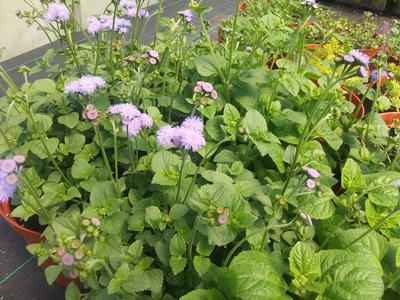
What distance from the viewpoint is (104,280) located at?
105cm

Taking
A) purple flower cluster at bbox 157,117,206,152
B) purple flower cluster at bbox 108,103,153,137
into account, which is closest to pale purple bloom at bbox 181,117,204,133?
purple flower cluster at bbox 157,117,206,152

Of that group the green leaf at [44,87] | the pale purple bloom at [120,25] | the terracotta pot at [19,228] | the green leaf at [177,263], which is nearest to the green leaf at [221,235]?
the green leaf at [177,263]

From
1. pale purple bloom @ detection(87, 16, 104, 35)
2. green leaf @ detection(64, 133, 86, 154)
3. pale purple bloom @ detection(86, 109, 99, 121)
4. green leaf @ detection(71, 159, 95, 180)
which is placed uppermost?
pale purple bloom @ detection(87, 16, 104, 35)

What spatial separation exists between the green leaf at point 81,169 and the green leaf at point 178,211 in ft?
1.11

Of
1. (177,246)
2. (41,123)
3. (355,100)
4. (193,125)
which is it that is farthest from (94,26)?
(355,100)

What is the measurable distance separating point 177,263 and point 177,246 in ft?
0.15

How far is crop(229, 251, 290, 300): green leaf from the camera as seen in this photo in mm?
922

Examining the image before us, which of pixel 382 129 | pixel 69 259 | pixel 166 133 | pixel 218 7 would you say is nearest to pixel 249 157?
pixel 166 133

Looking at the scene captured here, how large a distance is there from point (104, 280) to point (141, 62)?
700 millimetres

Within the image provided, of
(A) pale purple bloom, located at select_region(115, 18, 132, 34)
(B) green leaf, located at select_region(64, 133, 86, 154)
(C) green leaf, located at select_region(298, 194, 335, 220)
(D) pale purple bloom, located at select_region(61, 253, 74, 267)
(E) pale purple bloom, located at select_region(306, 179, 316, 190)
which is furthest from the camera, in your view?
(A) pale purple bloom, located at select_region(115, 18, 132, 34)

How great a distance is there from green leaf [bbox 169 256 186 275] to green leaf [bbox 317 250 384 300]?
1.22 feet

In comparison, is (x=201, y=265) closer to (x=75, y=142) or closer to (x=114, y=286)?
(x=114, y=286)

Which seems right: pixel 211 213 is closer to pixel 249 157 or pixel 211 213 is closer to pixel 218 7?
pixel 249 157

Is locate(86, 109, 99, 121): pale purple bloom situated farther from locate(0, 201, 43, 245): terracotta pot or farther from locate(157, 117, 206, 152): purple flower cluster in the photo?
locate(0, 201, 43, 245): terracotta pot
